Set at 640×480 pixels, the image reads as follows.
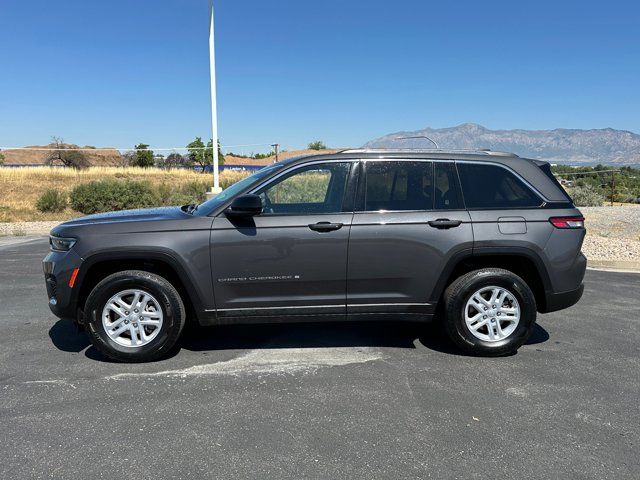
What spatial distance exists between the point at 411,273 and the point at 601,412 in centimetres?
176

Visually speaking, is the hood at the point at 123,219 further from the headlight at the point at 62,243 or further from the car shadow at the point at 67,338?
the car shadow at the point at 67,338

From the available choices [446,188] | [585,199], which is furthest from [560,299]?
[585,199]

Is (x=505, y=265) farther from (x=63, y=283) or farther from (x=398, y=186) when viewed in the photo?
(x=63, y=283)

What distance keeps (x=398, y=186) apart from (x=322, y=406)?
2088 mm

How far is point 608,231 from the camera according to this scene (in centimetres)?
1270

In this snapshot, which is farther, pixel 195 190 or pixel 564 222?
pixel 195 190

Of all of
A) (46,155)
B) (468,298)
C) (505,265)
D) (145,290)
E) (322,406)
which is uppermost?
(46,155)

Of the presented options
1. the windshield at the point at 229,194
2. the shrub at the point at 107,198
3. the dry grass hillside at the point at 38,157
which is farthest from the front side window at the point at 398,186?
the dry grass hillside at the point at 38,157

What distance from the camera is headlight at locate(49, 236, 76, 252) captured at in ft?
13.9

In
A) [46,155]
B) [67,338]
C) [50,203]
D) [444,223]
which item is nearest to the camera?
[444,223]

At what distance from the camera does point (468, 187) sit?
452 centimetres

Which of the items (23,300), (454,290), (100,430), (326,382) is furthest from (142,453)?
(23,300)

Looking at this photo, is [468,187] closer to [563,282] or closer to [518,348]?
[563,282]

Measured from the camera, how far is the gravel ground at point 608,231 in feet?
30.9
